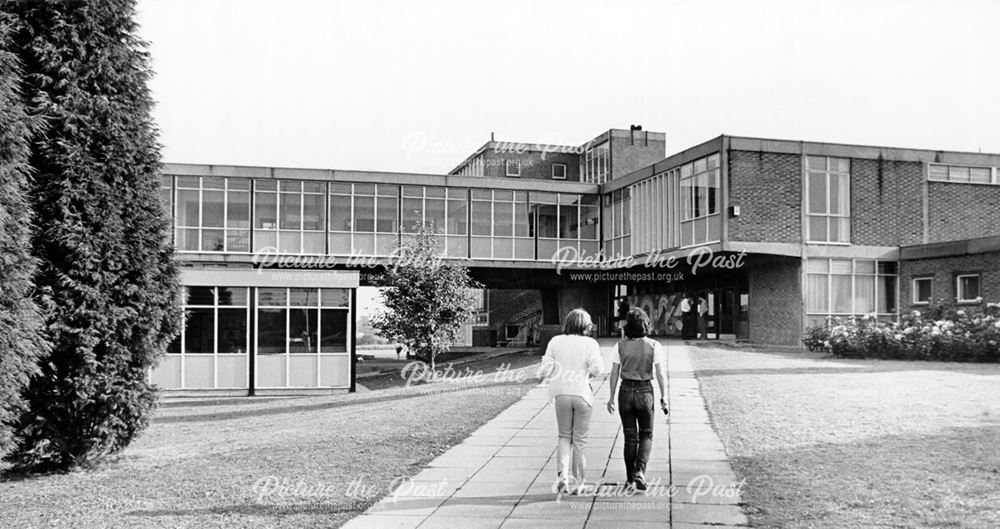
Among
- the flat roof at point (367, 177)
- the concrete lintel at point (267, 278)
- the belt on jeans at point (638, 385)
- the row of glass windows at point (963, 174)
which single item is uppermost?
the flat roof at point (367, 177)

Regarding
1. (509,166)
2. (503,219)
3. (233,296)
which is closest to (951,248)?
(503,219)

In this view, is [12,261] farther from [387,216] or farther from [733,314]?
[387,216]

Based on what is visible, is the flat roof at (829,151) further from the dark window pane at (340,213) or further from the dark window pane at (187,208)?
the dark window pane at (187,208)

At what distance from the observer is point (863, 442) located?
10078 millimetres

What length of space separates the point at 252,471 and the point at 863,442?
21.4ft

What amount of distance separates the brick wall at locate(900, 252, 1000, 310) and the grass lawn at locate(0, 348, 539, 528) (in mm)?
13784

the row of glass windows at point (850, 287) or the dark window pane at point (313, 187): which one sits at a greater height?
the dark window pane at point (313, 187)

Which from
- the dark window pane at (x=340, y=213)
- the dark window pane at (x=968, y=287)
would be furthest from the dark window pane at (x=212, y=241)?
the dark window pane at (x=968, y=287)

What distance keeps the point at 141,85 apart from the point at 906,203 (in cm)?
2297

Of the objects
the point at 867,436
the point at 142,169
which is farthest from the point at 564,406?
the point at 142,169

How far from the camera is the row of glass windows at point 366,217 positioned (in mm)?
31812

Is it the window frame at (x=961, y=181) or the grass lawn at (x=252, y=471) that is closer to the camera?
the grass lawn at (x=252, y=471)

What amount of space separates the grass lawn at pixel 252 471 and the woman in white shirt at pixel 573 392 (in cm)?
168

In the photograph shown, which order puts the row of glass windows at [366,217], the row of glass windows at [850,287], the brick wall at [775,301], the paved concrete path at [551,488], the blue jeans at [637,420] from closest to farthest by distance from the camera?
the paved concrete path at [551,488]
the blue jeans at [637,420]
the brick wall at [775,301]
the row of glass windows at [850,287]
the row of glass windows at [366,217]
